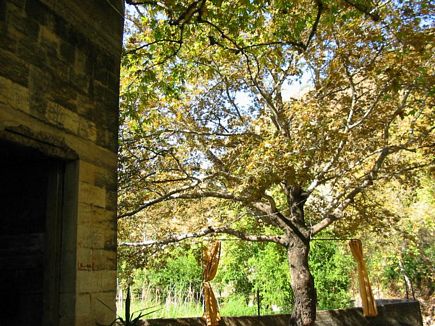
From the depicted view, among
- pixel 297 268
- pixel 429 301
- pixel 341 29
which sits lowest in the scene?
pixel 429 301

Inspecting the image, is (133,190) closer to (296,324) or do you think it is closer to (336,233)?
(296,324)

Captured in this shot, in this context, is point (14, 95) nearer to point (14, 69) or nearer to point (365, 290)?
point (14, 69)

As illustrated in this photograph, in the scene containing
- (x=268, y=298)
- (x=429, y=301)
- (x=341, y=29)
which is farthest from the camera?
(x=429, y=301)

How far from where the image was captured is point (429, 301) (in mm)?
17438

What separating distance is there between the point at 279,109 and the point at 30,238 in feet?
23.9

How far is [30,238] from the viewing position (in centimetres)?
356

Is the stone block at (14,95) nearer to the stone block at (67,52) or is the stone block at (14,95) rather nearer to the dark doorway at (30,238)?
the dark doorway at (30,238)

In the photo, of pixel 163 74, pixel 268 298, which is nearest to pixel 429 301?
pixel 268 298

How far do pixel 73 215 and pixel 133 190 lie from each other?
226 inches

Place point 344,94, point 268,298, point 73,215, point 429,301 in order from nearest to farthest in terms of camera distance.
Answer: point 73,215, point 344,94, point 268,298, point 429,301

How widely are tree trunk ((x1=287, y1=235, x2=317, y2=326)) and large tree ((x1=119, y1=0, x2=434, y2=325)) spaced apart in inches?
0.9

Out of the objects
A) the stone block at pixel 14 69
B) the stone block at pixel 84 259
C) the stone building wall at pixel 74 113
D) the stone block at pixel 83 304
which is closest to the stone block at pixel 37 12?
the stone building wall at pixel 74 113

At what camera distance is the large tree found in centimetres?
726

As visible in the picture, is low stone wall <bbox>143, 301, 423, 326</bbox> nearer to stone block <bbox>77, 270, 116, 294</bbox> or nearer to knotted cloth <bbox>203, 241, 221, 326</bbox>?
knotted cloth <bbox>203, 241, 221, 326</bbox>
